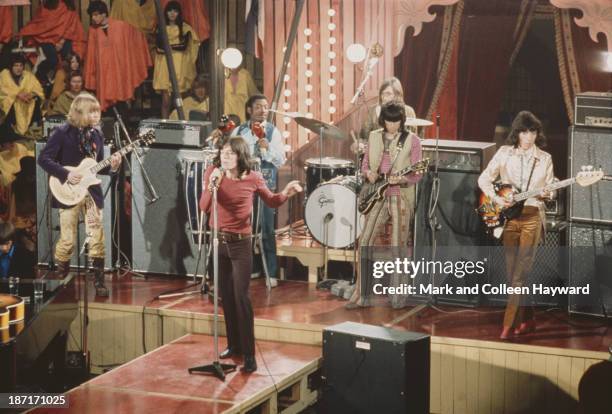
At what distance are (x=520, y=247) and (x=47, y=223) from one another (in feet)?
15.5

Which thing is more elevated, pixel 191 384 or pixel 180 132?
pixel 180 132

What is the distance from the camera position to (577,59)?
392 inches

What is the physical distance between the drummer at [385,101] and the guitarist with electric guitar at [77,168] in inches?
80.8

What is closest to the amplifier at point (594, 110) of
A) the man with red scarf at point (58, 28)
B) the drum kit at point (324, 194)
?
the drum kit at point (324, 194)

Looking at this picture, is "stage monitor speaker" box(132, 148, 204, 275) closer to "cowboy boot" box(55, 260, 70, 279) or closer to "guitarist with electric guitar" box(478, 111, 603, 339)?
"cowboy boot" box(55, 260, 70, 279)

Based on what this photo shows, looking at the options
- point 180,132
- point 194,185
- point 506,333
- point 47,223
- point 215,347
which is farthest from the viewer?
point 47,223

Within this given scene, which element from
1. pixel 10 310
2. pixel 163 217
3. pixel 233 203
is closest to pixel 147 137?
pixel 163 217

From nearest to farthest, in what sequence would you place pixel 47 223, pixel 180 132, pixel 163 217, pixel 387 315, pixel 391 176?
1. pixel 391 176
2. pixel 387 315
3. pixel 180 132
4. pixel 163 217
5. pixel 47 223

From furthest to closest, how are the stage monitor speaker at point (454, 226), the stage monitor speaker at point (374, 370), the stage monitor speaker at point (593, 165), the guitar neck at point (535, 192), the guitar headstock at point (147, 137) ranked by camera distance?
1. the guitar headstock at point (147, 137)
2. the stage monitor speaker at point (454, 226)
3. the stage monitor speaker at point (593, 165)
4. the guitar neck at point (535, 192)
5. the stage monitor speaker at point (374, 370)

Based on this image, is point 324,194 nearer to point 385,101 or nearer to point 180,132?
point 385,101

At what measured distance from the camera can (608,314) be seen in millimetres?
8258

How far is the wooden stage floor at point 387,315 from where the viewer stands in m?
7.81

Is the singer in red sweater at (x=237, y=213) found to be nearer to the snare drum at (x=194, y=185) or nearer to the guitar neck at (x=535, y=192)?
the guitar neck at (x=535, y=192)

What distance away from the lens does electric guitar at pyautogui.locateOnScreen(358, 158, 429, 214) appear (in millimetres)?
7926
